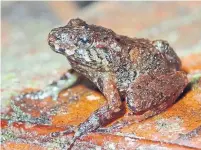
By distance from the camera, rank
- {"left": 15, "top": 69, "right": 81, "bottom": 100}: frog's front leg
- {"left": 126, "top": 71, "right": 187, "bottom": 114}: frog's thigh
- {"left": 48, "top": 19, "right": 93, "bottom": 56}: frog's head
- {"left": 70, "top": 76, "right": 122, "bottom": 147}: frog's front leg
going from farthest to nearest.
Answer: {"left": 15, "top": 69, "right": 81, "bottom": 100}: frog's front leg
{"left": 48, "top": 19, "right": 93, "bottom": 56}: frog's head
{"left": 126, "top": 71, "right": 187, "bottom": 114}: frog's thigh
{"left": 70, "top": 76, "right": 122, "bottom": 147}: frog's front leg

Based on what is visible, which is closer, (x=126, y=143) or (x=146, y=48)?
(x=126, y=143)

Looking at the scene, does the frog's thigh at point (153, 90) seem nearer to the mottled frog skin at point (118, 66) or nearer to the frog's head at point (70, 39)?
the mottled frog skin at point (118, 66)

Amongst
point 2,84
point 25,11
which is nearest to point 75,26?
point 2,84

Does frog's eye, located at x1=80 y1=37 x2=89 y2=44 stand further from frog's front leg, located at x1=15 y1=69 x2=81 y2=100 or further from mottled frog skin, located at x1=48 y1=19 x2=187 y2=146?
frog's front leg, located at x1=15 y1=69 x2=81 y2=100

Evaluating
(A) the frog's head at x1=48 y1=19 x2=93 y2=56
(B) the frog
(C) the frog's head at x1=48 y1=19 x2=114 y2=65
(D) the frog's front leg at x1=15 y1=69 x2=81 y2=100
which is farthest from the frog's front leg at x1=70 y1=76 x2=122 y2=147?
(D) the frog's front leg at x1=15 y1=69 x2=81 y2=100

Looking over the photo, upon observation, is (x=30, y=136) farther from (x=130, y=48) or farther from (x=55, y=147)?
(x=130, y=48)

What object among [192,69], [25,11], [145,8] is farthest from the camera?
[25,11]

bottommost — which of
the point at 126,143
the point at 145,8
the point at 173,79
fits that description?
the point at 126,143
